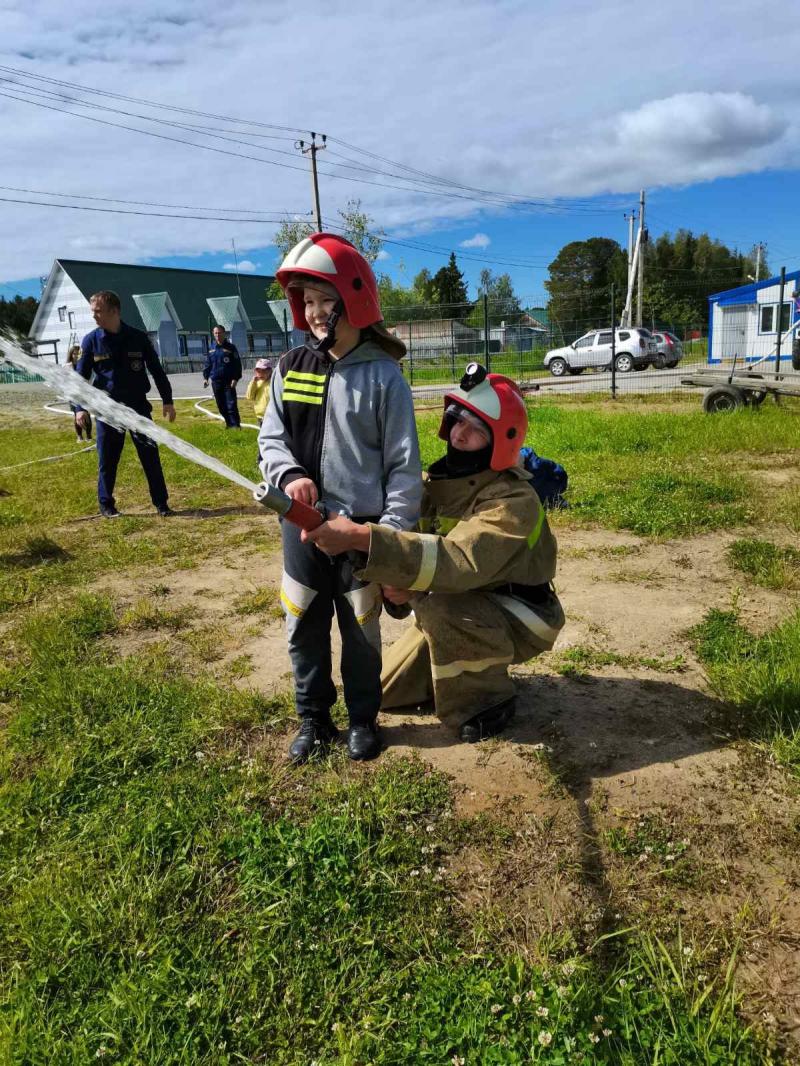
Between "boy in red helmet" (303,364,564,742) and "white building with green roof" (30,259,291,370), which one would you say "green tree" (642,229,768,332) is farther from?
"boy in red helmet" (303,364,564,742)

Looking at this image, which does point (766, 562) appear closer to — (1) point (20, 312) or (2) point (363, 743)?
(2) point (363, 743)

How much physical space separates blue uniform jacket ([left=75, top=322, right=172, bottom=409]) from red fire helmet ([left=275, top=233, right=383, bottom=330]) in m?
4.91

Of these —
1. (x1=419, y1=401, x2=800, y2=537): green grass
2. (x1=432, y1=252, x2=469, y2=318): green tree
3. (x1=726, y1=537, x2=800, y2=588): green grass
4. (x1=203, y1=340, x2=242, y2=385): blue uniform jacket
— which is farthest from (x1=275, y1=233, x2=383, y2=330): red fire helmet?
(x1=432, y1=252, x2=469, y2=318): green tree

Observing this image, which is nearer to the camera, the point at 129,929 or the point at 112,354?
the point at 129,929

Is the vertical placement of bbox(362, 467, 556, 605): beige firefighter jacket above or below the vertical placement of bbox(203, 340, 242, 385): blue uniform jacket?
below

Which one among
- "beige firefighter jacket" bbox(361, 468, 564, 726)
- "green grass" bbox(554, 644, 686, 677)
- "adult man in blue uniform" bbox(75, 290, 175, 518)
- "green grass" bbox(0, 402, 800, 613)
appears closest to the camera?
"beige firefighter jacket" bbox(361, 468, 564, 726)

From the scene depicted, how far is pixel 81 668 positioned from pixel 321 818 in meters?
1.90

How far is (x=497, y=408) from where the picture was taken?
2.70 m

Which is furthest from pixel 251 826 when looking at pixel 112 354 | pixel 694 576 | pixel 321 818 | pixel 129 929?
pixel 112 354

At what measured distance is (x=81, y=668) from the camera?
3.78 metres

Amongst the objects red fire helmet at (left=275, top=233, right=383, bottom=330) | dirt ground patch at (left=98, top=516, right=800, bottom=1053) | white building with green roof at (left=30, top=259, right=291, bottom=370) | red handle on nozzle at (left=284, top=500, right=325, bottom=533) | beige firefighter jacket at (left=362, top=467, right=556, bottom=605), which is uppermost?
white building with green roof at (left=30, top=259, right=291, bottom=370)

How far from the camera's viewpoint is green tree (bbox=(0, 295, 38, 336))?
2073 inches

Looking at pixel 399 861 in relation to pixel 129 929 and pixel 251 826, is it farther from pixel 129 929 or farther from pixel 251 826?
pixel 129 929

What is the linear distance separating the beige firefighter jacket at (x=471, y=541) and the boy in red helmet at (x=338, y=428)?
0.49 ft
